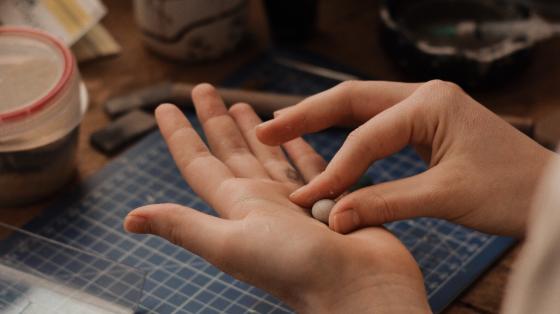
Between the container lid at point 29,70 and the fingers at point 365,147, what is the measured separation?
0.29m

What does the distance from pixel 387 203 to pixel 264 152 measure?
162 mm

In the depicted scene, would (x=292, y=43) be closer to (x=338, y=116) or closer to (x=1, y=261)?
(x=338, y=116)

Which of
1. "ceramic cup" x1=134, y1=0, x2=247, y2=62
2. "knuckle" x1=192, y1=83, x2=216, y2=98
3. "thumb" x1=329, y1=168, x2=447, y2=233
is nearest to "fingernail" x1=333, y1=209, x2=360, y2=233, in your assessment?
"thumb" x1=329, y1=168, x2=447, y2=233

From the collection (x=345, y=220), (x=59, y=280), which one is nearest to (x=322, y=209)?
(x=345, y=220)

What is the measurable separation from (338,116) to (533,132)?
0.87 ft

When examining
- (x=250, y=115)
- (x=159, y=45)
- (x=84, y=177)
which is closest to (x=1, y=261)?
(x=84, y=177)

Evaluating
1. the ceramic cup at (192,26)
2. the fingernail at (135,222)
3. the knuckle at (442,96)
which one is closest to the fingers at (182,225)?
the fingernail at (135,222)

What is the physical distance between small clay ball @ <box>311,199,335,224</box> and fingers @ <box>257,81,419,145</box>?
0.24 ft

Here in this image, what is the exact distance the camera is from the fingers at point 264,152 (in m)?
0.76

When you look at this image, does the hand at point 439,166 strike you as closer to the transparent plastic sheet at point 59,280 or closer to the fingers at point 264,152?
the fingers at point 264,152

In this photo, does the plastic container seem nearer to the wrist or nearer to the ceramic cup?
the ceramic cup

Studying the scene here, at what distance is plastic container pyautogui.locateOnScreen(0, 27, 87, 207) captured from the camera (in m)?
0.80

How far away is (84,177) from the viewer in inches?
36.4

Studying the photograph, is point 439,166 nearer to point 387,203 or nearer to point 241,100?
point 387,203
